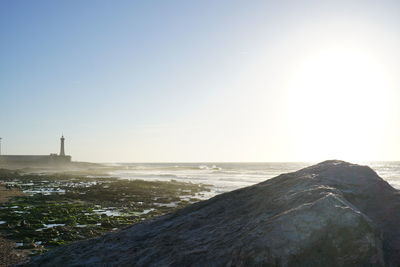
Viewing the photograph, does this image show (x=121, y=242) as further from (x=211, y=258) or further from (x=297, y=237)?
(x=297, y=237)

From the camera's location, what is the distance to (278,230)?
3.65 m

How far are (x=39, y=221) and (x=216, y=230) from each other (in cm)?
1600

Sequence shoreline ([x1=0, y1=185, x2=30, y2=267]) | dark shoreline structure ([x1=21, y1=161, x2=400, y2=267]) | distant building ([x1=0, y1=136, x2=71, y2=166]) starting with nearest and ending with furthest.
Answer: dark shoreline structure ([x1=21, y1=161, x2=400, y2=267]) < shoreline ([x1=0, y1=185, x2=30, y2=267]) < distant building ([x1=0, y1=136, x2=71, y2=166])

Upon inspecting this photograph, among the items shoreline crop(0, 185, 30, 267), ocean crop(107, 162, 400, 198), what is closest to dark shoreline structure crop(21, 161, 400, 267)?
shoreline crop(0, 185, 30, 267)

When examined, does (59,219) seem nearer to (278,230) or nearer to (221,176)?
(278,230)

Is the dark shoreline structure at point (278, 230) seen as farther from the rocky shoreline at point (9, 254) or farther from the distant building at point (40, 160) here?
the distant building at point (40, 160)

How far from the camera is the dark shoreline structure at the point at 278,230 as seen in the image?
3.46 m

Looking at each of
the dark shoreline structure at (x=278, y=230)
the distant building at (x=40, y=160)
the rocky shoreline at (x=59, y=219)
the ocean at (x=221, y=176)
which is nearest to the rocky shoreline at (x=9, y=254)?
the rocky shoreline at (x=59, y=219)

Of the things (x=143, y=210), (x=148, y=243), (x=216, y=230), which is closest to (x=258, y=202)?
(x=216, y=230)

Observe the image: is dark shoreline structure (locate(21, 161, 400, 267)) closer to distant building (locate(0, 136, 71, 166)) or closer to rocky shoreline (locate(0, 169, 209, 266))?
rocky shoreline (locate(0, 169, 209, 266))

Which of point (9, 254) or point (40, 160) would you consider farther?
point (40, 160)

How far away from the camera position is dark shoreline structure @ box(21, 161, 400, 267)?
3463 mm

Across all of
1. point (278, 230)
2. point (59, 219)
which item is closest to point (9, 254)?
point (59, 219)

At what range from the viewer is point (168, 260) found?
Answer: 439 centimetres
